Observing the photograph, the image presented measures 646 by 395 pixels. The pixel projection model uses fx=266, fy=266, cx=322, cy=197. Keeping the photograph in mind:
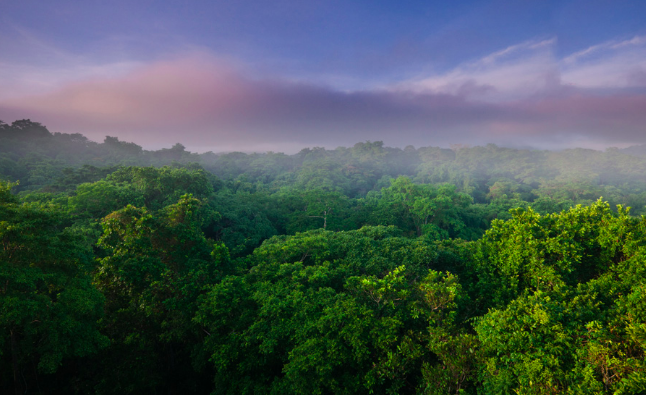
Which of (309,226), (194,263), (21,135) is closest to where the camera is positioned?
(194,263)

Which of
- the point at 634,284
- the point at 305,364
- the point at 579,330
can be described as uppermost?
the point at 634,284

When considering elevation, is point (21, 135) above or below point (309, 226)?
above

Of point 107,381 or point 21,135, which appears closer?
point 107,381

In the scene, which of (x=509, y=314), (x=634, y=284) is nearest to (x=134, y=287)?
(x=509, y=314)

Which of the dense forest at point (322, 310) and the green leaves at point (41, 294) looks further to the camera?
the green leaves at point (41, 294)

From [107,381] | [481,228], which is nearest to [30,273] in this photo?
[107,381]

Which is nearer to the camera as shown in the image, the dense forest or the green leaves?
the dense forest

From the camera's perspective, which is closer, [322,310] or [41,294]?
[41,294]

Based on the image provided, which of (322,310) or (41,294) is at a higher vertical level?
(41,294)

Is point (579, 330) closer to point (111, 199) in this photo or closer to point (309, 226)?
point (309, 226)

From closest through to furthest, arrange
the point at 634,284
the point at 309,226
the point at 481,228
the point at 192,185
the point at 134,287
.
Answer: the point at 634,284 → the point at 134,287 → the point at 192,185 → the point at 309,226 → the point at 481,228
